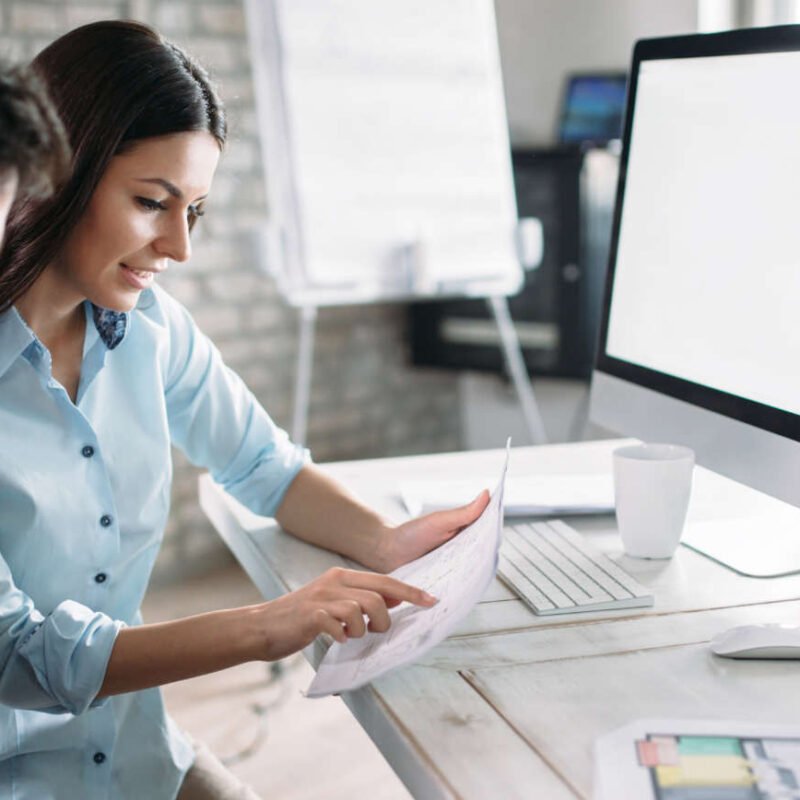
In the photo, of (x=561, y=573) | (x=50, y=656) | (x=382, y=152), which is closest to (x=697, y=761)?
(x=561, y=573)

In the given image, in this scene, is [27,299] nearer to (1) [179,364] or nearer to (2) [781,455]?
(1) [179,364]

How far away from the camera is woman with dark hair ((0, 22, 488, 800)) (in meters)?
0.85

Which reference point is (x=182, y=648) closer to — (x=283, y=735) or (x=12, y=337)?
(x=12, y=337)

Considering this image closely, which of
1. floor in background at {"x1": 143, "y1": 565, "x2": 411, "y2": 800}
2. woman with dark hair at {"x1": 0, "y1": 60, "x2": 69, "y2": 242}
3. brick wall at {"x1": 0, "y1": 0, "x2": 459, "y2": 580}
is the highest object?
woman with dark hair at {"x1": 0, "y1": 60, "x2": 69, "y2": 242}

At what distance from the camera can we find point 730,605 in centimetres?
94

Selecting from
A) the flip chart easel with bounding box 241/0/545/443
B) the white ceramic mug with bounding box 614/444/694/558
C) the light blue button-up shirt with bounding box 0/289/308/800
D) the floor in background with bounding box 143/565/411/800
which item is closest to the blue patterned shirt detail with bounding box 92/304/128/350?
the light blue button-up shirt with bounding box 0/289/308/800

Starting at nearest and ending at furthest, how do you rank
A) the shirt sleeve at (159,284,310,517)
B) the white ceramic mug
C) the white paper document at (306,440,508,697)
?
the white paper document at (306,440,508,697) → the white ceramic mug → the shirt sleeve at (159,284,310,517)

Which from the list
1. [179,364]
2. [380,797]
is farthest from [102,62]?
[380,797]

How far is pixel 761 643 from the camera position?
812 millimetres

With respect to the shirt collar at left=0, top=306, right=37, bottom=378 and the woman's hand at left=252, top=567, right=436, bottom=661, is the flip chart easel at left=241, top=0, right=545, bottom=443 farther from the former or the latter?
the woman's hand at left=252, top=567, right=436, bottom=661

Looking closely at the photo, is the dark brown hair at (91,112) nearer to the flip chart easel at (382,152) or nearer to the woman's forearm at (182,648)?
the woman's forearm at (182,648)

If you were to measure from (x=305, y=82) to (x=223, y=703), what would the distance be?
4.23 ft

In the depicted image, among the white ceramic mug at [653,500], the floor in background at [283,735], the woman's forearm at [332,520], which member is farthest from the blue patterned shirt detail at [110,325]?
the floor in background at [283,735]

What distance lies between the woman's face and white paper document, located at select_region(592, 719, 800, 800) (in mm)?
575
